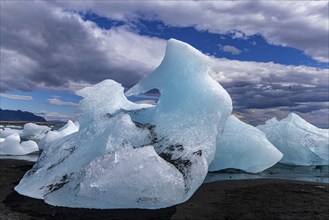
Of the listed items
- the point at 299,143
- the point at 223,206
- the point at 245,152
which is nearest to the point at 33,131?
the point at 299,143

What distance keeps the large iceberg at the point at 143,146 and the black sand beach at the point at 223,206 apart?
0.27 meters

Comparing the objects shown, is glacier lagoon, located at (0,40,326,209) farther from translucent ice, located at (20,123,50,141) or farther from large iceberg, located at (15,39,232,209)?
translucent ice, located at (20,123,50,141)

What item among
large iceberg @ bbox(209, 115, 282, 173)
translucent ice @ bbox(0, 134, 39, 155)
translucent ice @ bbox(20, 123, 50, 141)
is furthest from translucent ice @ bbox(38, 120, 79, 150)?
translucent ice @ bbox(20, 123, 50, 141)

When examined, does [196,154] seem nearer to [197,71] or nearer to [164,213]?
[164,213]

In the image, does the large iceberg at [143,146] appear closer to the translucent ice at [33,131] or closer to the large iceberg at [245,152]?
the large iceberg at [245,152]

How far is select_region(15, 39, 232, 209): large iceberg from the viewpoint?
245 inches

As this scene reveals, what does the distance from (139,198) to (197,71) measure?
430cm

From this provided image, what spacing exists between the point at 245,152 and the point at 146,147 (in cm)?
576

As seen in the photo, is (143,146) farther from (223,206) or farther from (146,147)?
(223,206)

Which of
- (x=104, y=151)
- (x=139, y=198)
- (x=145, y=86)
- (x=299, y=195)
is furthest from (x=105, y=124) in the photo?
(x=299, y=195)

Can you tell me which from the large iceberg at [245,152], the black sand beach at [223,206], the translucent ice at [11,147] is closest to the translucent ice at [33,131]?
the translucent ice at [11,147]

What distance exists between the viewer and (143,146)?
7.69 meters

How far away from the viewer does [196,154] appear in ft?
23.2

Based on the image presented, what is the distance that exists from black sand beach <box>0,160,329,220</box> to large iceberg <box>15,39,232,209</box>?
27 centimetres
